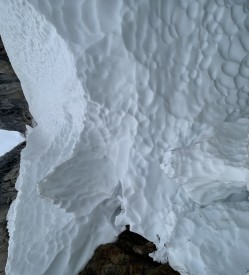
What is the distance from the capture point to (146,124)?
875mm

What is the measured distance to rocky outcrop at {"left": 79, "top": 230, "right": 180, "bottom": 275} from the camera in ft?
3.47

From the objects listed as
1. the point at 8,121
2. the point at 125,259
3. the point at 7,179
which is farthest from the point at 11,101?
the point at 125,259

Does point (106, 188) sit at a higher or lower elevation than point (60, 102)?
lower

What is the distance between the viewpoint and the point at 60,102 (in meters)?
1.15

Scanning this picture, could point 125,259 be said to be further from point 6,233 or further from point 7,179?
point 7,179

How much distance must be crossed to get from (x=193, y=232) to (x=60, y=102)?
0.67m

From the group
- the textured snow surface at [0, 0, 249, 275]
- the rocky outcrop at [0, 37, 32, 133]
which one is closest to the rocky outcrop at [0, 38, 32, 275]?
the rocky outcrop at [0, 37, 32, 133]

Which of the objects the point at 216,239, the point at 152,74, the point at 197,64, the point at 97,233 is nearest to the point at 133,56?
the point at 152,74

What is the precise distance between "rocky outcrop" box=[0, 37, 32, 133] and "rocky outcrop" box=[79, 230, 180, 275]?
5.24ft

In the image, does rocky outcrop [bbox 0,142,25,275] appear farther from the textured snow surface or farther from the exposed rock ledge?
the textured snow surface

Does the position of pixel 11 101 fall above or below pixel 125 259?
above

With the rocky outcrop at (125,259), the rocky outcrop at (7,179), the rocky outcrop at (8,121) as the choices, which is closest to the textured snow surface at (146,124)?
the rocky outcrop at (125,259)

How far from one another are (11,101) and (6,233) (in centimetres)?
102

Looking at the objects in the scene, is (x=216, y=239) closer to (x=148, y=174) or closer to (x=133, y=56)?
(x=148, y=174)
